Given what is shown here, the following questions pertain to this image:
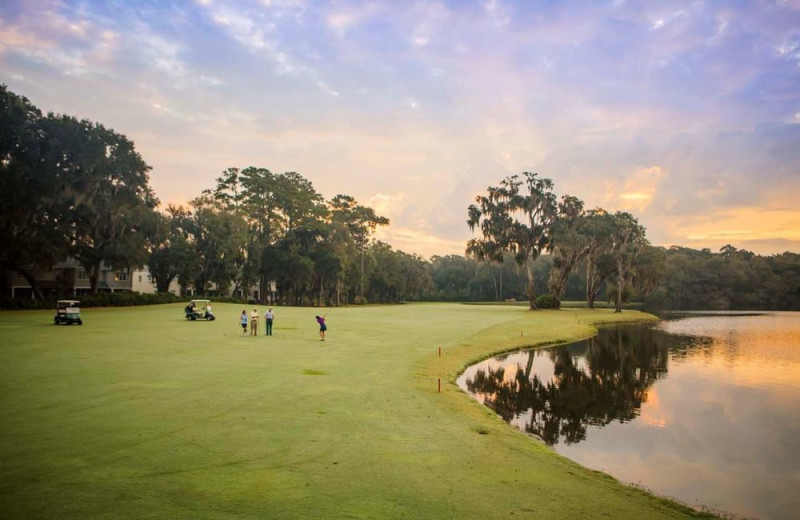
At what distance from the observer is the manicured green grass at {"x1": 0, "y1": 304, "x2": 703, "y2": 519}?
7.35 m

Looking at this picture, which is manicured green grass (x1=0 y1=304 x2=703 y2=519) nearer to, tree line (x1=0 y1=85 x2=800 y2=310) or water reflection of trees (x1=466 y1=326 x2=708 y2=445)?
water reflection of trees (x1=466 y1=326 x2=708 y2=445)

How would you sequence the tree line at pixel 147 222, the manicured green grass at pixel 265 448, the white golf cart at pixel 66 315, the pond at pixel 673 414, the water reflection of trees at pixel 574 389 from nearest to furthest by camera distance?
the manicured green grass at pixel 265 448 < the pond at pixel 673 414 < the water reflection of trees at pixel 574 389 < the white golf cart at pixel 66 315 < the tree line at pixel 147 222

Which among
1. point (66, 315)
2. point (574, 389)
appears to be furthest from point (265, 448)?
point (66, 315)

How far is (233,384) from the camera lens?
1561cm

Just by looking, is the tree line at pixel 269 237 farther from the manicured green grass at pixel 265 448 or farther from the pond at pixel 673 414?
the pond at pixel 673 414

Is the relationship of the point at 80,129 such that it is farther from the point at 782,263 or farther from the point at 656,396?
the point at 782,263

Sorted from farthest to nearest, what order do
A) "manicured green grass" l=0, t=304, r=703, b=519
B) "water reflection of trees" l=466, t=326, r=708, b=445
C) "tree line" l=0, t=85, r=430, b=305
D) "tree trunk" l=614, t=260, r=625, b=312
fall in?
"tree trunk" l=614, t=260, r=625, b=312
"tree line" l=0, t=85, r=430, b=305
"water reflection of trees" l=466, t=326, r=708, b=445
"manicured green grass" l=0, t=304, r=703, b=519

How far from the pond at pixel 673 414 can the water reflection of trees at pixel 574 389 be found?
0.18ft

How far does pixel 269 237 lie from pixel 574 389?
223ft

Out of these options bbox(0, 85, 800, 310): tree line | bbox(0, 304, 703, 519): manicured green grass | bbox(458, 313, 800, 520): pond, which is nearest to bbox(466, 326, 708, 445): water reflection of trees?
bbox(458, 313, 800, 520): pond

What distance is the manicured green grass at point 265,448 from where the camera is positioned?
24.1 feet

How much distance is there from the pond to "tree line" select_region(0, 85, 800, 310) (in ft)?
130

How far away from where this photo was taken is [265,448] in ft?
31.9

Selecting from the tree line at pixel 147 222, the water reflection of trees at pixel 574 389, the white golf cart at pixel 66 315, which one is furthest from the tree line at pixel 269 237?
the water reflection of trees at pixel 574 389
